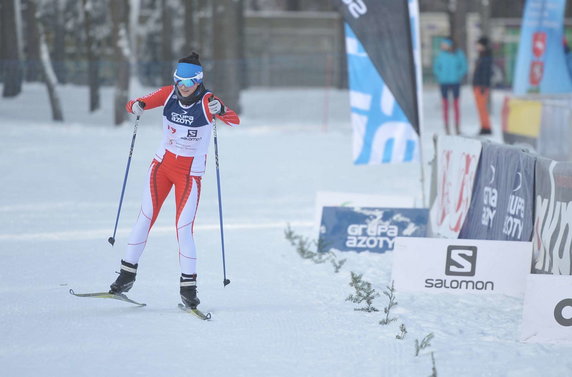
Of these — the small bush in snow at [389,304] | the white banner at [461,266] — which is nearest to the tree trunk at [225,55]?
the white banner at [461,266]

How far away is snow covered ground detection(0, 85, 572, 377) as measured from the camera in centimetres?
596

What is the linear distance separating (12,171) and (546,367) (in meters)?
11.9

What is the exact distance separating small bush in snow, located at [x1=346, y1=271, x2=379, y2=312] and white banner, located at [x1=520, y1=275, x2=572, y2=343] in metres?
1.21

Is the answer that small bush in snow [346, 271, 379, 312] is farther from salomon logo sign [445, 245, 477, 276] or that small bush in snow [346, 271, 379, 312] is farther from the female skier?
the female skier

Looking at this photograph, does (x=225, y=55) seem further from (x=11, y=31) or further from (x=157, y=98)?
(x=157, y=98)

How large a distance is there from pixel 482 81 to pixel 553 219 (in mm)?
13952

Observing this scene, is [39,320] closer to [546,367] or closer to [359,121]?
[546,367]

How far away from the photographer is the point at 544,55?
19.1 meters

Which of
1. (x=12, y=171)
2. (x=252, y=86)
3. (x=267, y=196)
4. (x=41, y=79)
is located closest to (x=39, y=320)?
(x=267, y=196)

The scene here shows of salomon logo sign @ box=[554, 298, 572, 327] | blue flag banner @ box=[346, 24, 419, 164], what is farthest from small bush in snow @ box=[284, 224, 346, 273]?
salomon logo sign @ box=[554, 298, 572, 327]

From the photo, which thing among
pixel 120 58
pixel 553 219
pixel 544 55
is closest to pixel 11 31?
pixel 120 58

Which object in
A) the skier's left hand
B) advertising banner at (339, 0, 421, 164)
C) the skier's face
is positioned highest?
the skier's face

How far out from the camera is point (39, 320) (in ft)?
22.5

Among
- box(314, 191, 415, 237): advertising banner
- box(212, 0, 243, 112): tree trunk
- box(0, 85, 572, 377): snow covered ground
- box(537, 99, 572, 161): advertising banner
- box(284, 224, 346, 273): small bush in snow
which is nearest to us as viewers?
→ box(0, 85, 572, 377): snow covered ground
